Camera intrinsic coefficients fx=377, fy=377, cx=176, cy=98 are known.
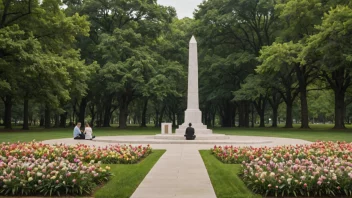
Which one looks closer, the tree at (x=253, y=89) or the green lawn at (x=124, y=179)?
the green lawn at (x=124, y=179)

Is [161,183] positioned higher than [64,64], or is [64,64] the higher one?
[64,64]

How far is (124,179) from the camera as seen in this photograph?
9.55 meters

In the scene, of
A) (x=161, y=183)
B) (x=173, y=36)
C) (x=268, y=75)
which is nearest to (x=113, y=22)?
(x=173, y=36)

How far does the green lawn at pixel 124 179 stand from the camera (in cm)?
791

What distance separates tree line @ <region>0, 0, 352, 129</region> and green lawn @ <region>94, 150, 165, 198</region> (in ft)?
67.2

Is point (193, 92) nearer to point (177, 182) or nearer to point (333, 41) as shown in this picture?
point (333, 41)

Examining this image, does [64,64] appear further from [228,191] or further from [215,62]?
[228,191]

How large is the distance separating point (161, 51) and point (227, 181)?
41527 mm

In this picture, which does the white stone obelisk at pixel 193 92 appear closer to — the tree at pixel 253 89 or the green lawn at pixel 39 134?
the green lawn at pixel 39 134

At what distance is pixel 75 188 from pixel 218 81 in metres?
43.1

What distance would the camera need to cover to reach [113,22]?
157 feet

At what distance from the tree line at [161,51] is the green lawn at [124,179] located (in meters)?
20.5

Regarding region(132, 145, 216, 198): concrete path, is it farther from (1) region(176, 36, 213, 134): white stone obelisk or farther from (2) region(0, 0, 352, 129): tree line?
(2) region(0, 0, 352, 129): tree line

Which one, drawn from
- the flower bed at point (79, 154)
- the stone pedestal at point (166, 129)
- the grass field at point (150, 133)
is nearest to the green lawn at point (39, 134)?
the grass field at point (150, 133)
